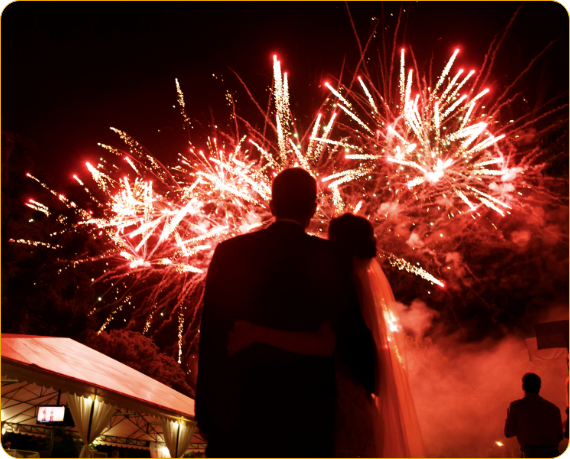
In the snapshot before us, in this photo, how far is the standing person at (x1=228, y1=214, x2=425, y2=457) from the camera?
156 centimetres

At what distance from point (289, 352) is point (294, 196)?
22.6 inches

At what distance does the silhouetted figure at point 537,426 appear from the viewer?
397cm

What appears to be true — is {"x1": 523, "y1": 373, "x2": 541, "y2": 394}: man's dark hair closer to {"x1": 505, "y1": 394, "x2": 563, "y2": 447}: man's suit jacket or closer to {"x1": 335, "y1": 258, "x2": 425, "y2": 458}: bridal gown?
{"x1": 505, "y1": 394, "x2": 563, "y2": 447}: man's suit jacket

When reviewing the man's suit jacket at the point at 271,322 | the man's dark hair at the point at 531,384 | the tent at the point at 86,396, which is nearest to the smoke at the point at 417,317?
the tent at the point at 86,396

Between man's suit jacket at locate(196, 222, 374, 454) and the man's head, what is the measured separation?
0.07m

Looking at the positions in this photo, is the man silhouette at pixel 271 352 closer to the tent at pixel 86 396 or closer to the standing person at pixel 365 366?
the standing person at pixel 365 366

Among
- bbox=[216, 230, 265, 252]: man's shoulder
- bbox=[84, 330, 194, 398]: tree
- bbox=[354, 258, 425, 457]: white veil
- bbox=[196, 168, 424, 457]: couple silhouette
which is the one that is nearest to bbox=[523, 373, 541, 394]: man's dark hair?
bbox=[354, 258, 425, 457]: white veil

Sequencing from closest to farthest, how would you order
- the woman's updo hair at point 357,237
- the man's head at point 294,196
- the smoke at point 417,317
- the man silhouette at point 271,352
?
the man silhouette at point 271,352 → the man's head at point 294,196 → the woman's updo hair at point 357,237 → the smoke at point 417,317

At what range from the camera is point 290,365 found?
5.00ft

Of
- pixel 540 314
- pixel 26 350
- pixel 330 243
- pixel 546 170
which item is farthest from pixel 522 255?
pixel 330 243

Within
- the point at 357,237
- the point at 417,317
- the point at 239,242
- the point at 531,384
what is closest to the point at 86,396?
the point at 531,384

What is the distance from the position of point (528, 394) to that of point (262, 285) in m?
3.60

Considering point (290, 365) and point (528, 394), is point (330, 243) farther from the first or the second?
point (528, 394)

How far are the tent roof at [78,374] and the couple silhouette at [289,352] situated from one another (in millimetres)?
6076
